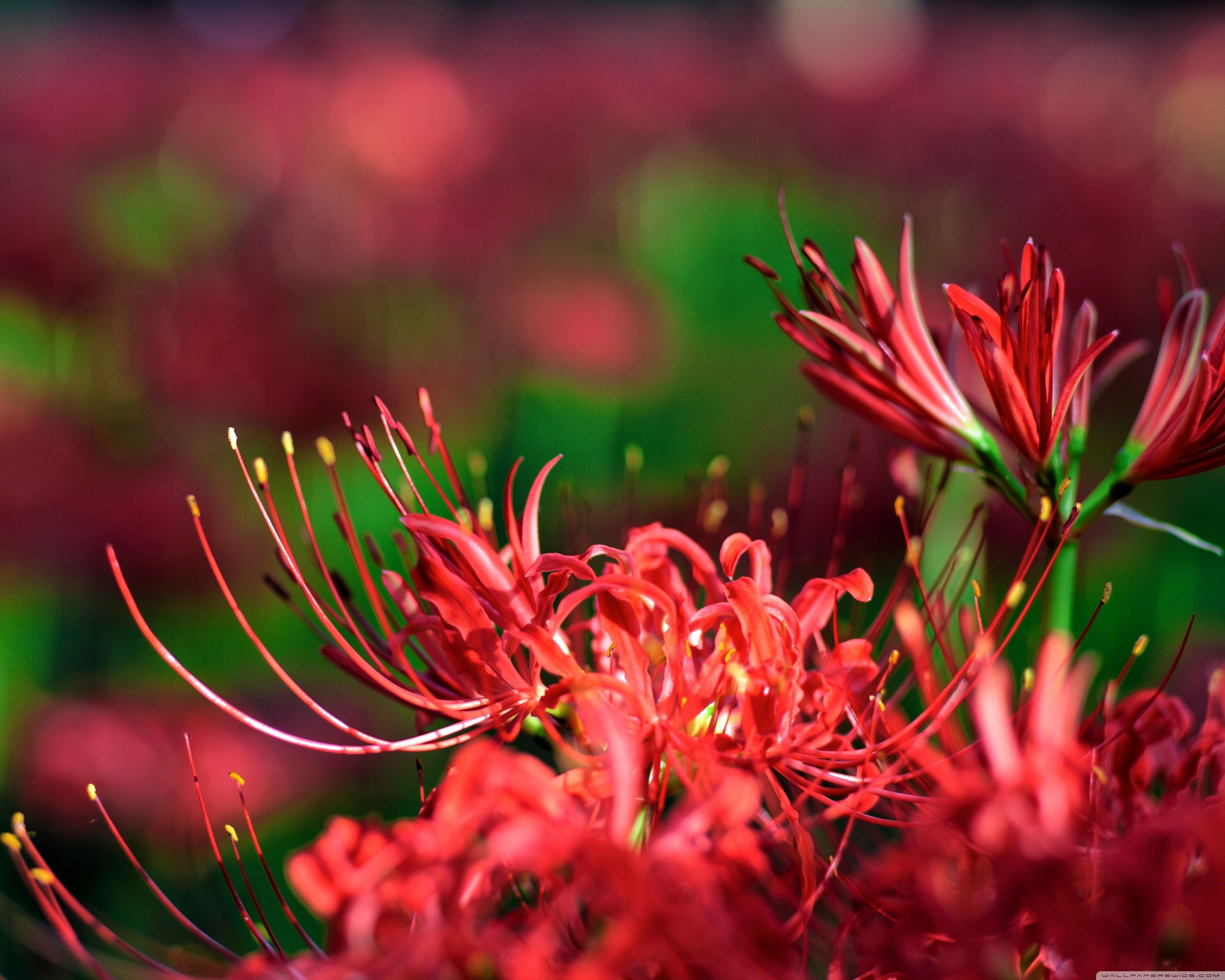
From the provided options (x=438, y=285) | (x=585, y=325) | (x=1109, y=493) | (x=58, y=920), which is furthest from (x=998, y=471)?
(x=438, y=285)

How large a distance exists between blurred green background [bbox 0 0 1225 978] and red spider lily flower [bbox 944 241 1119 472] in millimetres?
896

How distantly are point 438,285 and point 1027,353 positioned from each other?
204 cm

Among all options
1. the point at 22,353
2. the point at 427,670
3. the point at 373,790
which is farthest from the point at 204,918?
the point at 22,353

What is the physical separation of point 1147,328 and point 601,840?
7.14 ft

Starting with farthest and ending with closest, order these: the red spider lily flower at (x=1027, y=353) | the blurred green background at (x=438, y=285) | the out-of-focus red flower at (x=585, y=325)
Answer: the out-of-focus red flower at (x=585, y=325) → the blurred green background at (x=438, y=285) → the red spider lily flower at (x=1027, y=353)

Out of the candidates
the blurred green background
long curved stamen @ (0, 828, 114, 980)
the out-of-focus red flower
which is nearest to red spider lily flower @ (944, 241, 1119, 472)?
long curved stamen @ (0, 828, 114, 980)

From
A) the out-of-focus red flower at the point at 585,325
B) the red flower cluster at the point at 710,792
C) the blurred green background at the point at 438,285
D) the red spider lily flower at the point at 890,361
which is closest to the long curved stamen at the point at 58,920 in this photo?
the red flower cluster at the point at 710,792

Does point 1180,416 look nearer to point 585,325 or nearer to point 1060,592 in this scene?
point 1060,592

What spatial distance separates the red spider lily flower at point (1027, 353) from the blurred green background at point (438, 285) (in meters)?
0.90

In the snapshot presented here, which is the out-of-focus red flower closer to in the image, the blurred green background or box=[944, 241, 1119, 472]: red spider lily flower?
the blurred green background

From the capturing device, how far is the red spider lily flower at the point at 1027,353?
1.42 feet

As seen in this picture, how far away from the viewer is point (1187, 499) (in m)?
1.93

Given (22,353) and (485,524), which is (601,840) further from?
(22,353)

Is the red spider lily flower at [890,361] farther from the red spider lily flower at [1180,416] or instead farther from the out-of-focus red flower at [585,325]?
the out-of-focus red flower at [585,325]
